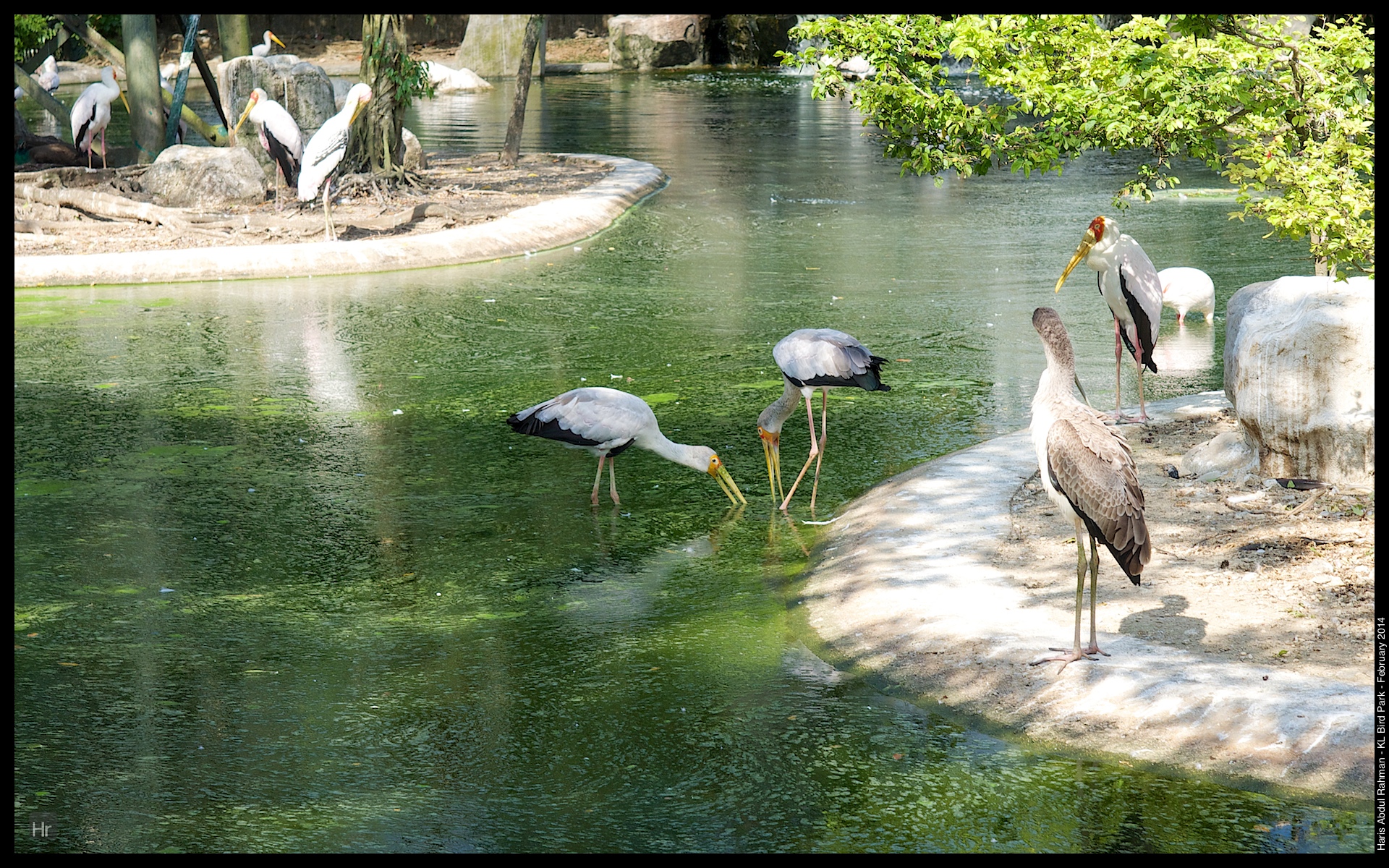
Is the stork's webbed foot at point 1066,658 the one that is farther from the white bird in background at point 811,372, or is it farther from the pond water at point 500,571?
the white bird in background at point 811,372

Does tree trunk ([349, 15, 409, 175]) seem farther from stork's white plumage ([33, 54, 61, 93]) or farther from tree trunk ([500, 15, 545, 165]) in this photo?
stork's white plumage ([33, 54, 61, 93])

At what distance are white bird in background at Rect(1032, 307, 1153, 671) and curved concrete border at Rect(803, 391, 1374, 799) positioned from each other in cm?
A: 20

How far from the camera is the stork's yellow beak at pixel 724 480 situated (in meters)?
6.80

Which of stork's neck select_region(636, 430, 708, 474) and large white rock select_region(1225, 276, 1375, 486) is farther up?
large white rock select_region(1225, 276, 1375, 486)

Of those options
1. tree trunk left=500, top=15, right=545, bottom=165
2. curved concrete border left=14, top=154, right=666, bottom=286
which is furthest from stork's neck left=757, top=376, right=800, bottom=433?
tree trunk left=500, top=15, right=545, bottom=165

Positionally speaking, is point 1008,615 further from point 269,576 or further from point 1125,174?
point 1125,174

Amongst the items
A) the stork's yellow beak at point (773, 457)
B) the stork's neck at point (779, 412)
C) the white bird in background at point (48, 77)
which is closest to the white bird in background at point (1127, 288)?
the stork's neck at point (779, 412)

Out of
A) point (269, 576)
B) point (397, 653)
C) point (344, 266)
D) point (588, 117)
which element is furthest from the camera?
point (588, 117)

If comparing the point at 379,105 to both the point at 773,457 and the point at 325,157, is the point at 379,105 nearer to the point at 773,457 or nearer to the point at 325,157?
the point at 325,157

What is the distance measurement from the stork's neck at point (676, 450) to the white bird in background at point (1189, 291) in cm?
500

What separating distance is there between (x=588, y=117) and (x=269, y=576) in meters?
21.1

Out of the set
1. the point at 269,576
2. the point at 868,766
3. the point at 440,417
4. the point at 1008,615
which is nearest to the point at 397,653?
the point at 269,576

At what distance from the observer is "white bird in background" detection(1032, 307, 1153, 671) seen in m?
4.64

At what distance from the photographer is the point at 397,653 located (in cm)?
522
